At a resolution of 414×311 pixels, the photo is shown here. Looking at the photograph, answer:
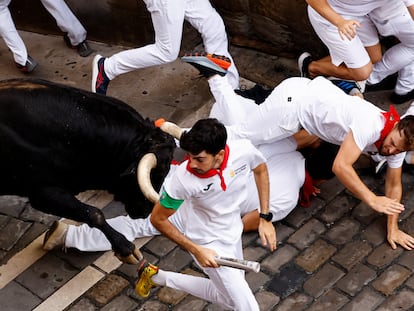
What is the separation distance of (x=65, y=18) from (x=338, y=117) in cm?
368

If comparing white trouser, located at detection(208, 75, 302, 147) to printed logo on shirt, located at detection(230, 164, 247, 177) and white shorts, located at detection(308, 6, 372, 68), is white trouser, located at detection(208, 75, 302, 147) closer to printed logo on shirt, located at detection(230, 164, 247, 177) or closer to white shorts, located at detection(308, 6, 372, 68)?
white shorts, located at detection(308, 6, 372, 68)

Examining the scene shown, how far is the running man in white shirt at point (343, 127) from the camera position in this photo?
609cm

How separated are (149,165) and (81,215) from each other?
767mm

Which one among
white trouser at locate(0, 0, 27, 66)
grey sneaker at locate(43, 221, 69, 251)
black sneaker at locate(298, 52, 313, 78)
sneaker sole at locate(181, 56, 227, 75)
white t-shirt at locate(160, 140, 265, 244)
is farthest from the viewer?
white trouser at locate(0, 0, 27, 66)

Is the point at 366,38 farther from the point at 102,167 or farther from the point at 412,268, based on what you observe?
the point at 102,167

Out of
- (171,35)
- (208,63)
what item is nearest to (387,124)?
(208,63)

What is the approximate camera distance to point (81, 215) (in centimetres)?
624

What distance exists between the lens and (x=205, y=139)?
504cm

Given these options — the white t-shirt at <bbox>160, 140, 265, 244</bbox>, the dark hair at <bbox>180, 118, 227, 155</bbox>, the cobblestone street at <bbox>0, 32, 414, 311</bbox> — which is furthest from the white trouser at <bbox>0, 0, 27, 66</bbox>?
the dark hair at <bbox>180, 118, 227, 155</bbox>

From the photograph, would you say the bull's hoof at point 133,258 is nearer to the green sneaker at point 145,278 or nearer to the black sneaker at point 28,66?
the green sneaker at point 145,278

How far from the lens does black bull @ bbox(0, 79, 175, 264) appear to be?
6043 mm

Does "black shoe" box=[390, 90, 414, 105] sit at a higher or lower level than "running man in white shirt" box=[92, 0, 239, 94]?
lower

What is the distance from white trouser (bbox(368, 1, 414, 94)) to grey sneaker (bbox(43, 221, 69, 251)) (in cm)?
294

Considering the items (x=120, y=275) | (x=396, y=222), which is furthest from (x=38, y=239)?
(x=396, y=222)
